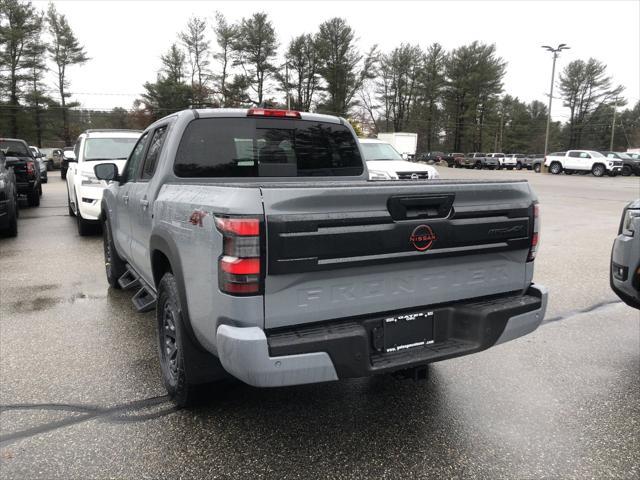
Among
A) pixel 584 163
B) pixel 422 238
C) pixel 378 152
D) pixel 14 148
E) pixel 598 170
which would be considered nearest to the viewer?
pixel 422 238

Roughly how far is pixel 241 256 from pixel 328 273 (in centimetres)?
44

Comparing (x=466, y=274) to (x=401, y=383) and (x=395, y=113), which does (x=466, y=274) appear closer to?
(x=401, y=383)

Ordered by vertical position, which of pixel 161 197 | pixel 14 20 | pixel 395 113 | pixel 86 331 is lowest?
pixel 86 331

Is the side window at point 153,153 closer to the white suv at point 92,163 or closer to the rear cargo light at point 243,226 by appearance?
the rear cargo light at point 243,226

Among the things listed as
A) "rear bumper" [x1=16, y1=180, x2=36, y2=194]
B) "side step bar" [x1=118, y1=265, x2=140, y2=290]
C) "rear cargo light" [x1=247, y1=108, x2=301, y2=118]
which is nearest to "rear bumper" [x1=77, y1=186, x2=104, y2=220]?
"side step bar" [x1=118, y1=265, x2=140, y2=290]

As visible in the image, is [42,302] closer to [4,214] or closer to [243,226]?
[243,226]

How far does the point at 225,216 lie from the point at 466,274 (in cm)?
142

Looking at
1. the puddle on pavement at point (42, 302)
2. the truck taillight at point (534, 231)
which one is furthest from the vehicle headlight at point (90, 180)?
the truck taillight at point (534, 231)

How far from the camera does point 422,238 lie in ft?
8.59

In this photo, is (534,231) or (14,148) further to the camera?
(14,148)

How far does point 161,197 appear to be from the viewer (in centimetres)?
341

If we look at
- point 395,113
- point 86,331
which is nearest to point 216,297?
point 86,331

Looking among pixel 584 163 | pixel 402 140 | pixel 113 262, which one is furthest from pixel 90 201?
pixel 402 140

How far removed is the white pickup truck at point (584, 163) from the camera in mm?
35812
